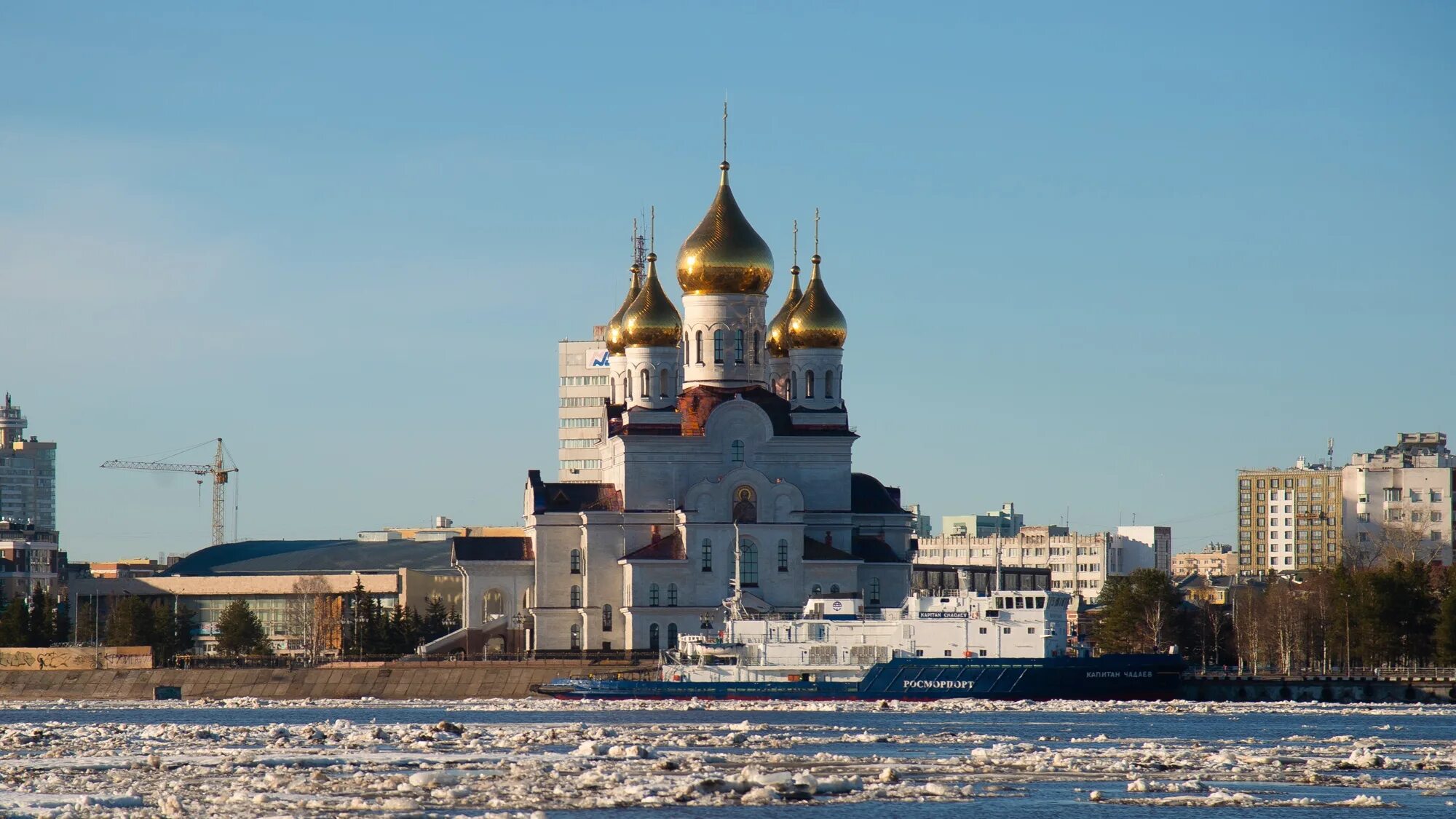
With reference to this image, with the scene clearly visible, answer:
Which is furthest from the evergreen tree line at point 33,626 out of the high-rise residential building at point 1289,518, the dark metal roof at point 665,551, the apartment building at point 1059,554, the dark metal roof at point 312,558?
the high-rise residential building at point 1289,518

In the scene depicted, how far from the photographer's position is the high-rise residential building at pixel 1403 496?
567ft

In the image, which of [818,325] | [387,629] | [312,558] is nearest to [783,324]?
[818,325]

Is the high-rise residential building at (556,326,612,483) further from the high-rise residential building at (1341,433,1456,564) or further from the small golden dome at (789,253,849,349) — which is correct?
the small golden dome at (789,253,849,349)

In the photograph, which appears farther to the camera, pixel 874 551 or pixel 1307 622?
pixel 1307 622

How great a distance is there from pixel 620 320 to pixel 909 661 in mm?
33914

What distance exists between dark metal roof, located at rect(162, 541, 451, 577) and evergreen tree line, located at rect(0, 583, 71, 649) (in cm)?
2980

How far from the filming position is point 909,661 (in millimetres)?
84688

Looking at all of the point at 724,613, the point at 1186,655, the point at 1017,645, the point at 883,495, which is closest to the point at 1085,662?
the point at 1017,645

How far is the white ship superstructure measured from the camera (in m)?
85.4

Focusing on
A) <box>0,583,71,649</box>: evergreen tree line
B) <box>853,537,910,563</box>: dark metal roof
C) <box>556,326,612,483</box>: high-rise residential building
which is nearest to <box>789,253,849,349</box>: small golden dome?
<box>853,537,910,563</box>: dark metal roof

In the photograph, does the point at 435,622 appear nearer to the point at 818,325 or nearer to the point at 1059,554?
the point at 818,325

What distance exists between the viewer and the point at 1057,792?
152ft

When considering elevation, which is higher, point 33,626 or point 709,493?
point 709,493

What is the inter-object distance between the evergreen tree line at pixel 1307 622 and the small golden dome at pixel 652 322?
76.2 feet
